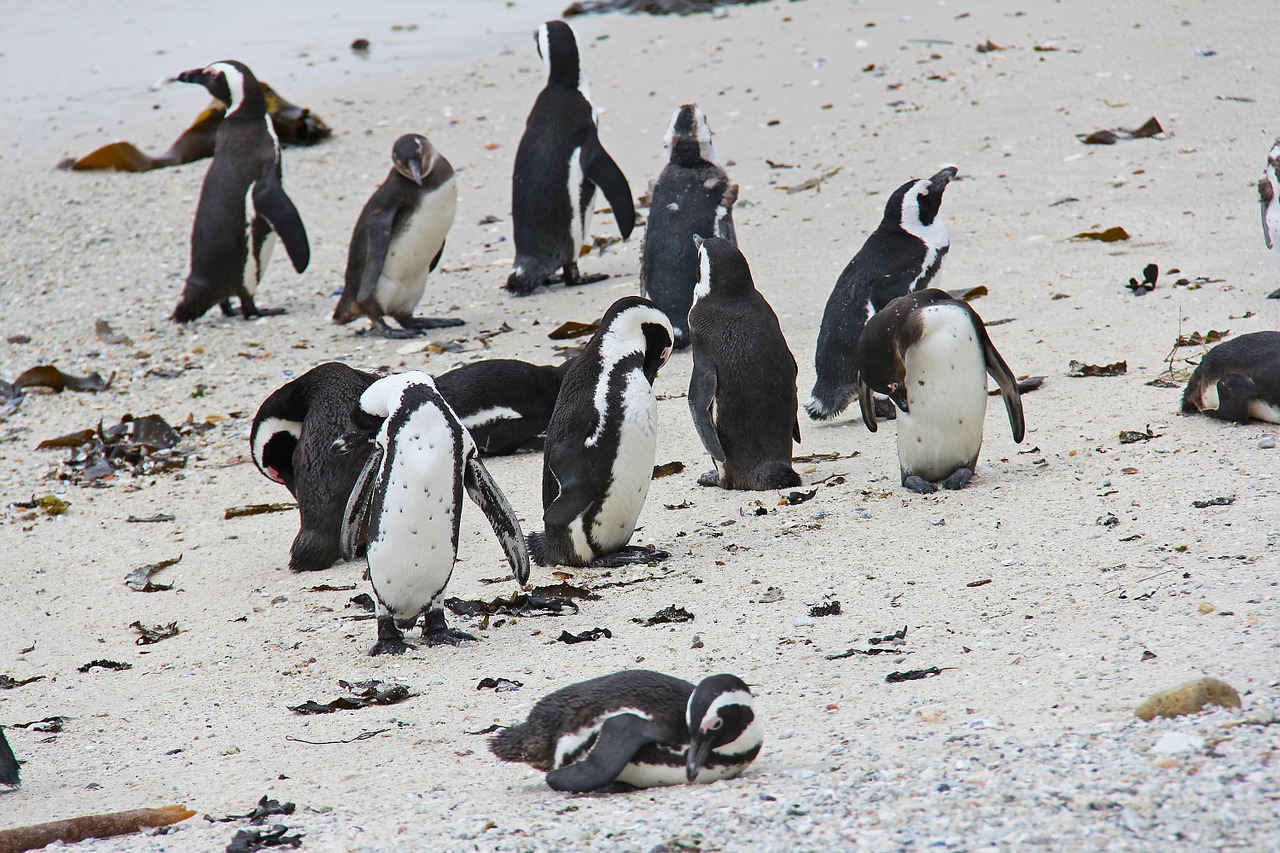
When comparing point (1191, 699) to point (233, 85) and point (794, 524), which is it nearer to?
point (794, 524)

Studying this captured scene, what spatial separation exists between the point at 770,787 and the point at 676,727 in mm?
260

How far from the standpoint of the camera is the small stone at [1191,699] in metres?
2.68

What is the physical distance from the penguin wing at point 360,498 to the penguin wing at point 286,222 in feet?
16.4

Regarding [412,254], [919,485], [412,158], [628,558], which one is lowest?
[628,558]

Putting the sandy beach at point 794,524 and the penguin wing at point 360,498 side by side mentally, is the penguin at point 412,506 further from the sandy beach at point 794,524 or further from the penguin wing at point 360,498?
the sandy beach at point 794,524

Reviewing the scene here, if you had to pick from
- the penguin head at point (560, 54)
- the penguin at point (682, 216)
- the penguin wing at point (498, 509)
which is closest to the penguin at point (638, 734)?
the penguin wing at point (498, 509)

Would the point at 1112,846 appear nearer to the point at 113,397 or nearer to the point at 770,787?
the point at 770,787

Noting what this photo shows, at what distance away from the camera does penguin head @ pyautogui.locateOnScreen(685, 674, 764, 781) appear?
110 inches

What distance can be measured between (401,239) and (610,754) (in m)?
6.25

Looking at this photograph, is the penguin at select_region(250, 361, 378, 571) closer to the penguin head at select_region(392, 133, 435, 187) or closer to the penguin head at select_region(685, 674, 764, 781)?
the penguin head at select_region(685, 674, 764, 781)

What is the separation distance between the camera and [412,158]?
852 centimetres

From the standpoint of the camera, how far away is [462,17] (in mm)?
20172

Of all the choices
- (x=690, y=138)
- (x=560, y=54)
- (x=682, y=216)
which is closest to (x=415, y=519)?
(x=682, y=216)

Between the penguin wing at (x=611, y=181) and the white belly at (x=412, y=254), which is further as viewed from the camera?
the penguin wing at (x=611, y=181)
